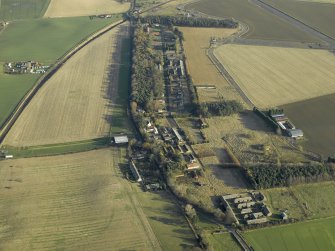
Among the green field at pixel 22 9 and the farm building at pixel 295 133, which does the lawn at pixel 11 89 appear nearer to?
the green field at pixel 22 9

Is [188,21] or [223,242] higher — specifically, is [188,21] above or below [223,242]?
above

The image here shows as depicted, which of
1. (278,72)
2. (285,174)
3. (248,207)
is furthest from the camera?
(278,72)

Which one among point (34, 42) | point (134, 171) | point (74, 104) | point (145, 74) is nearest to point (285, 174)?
point (134, 171)

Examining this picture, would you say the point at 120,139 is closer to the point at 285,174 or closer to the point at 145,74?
the point at 145,74

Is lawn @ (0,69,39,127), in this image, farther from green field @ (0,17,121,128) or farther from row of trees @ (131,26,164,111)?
row of trees @ (131,26,164,111)

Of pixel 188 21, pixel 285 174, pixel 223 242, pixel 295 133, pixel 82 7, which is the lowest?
pixel 223 242

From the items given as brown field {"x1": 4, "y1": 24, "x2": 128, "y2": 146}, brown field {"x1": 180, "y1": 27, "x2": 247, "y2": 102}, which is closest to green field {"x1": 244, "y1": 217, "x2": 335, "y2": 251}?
brown field {"x1": 4, "y1": 24, "x2": 128, "y2": 146}
